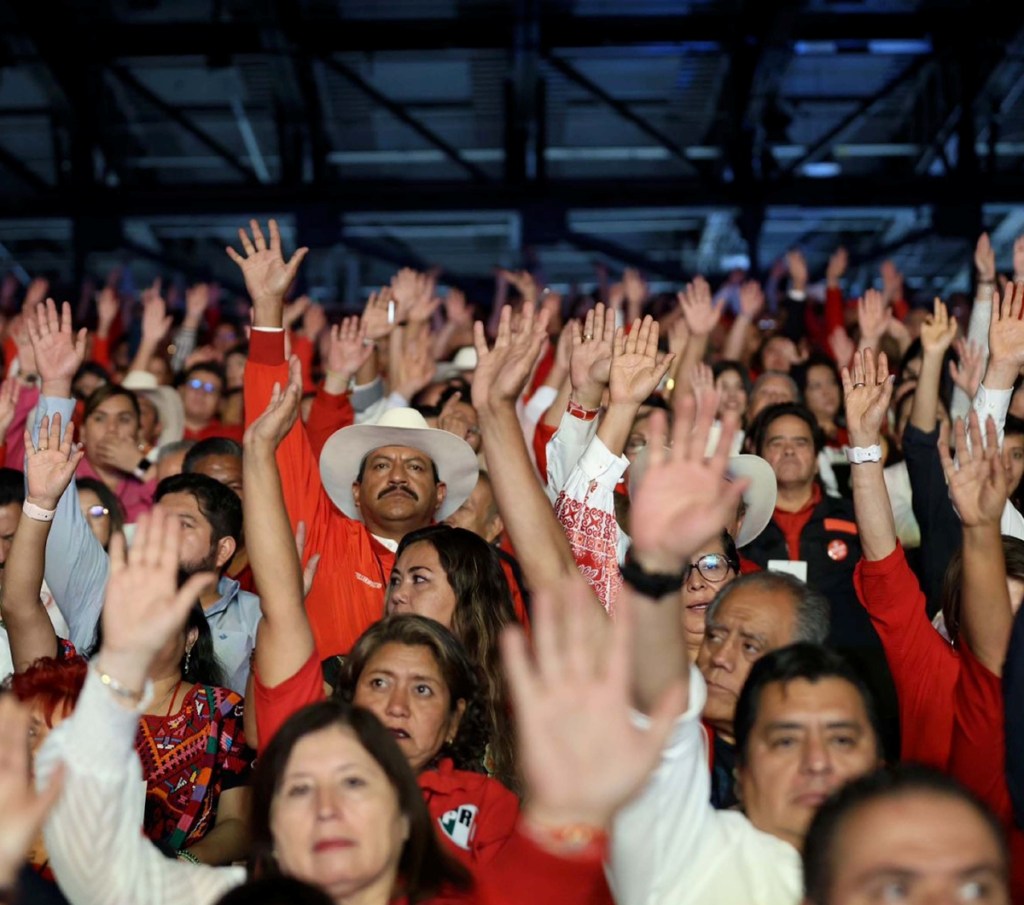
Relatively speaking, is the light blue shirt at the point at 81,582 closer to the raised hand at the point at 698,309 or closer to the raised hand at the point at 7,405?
the raised hand at the point at 7,405

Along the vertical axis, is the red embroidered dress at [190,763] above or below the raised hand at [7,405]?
below

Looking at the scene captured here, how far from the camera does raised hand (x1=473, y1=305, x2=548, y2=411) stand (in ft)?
10.6

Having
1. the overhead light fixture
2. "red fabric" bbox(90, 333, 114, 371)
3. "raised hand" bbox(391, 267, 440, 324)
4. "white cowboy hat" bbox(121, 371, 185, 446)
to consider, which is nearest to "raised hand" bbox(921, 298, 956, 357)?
"raised hand" bbox(391, 267, 440, 324)

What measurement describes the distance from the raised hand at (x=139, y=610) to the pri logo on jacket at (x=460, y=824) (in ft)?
2.94

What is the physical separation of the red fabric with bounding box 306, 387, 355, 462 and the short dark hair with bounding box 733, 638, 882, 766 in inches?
115

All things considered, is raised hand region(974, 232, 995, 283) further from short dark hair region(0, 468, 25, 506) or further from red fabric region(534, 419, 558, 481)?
short dark hair region(0, 468, 25, 506)

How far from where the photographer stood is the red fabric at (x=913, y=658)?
342cm

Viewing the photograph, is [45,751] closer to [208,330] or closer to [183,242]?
[208,330]

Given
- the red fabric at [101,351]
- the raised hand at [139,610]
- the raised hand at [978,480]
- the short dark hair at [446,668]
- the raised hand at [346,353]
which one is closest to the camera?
the raised hand at [139,610]

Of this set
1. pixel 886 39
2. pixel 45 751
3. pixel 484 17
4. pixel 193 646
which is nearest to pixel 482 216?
pixel 484 17

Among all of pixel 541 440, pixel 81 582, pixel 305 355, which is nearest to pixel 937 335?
pixel 541 440

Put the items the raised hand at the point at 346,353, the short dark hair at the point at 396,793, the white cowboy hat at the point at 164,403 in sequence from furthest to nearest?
the white cowboy hat at the point at 164,403
the raised hand at the point at 346,353
the short dark hair at the point at 396,793

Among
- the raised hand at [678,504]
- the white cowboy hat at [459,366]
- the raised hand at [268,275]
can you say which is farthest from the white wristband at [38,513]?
the white cowboy hat at [459,366]

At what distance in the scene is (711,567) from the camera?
396 cm
